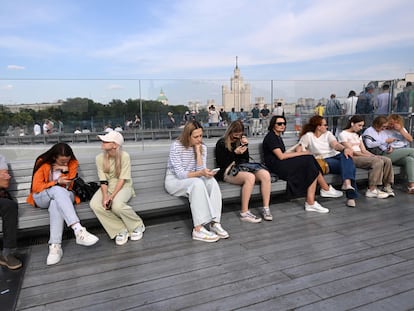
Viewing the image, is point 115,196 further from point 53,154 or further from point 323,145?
point 323,145

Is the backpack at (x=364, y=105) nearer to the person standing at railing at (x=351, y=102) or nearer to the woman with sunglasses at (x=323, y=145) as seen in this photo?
the person standing at railing at (x=351, y=102)

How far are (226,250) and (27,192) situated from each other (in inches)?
91.4

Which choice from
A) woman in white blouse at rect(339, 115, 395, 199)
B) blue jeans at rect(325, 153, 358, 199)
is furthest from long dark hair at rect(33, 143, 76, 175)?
woman in white blouse at rect(339, 115, 395, 199)

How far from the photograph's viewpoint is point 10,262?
295 cm

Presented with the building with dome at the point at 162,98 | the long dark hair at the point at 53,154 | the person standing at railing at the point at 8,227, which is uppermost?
the building with dome at the point at 162,98

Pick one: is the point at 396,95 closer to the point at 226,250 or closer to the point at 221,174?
the point at 221,174

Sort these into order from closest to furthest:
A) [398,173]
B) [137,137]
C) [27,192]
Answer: [27,192]
[398,173]
[137,137]

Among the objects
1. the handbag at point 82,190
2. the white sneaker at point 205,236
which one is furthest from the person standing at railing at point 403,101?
the handbag at point 82,190

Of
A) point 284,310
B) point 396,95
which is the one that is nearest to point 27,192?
point 284,310

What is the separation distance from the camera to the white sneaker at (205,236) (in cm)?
345

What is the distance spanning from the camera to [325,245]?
328 cm

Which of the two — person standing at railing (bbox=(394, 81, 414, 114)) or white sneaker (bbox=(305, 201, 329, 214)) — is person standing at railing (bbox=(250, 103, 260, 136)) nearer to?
person standing at railing (bbox=(394, 81, 414, 114))

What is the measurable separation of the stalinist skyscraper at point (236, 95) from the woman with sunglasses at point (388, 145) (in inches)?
107

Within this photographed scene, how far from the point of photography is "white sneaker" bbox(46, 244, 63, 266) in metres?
3.05
